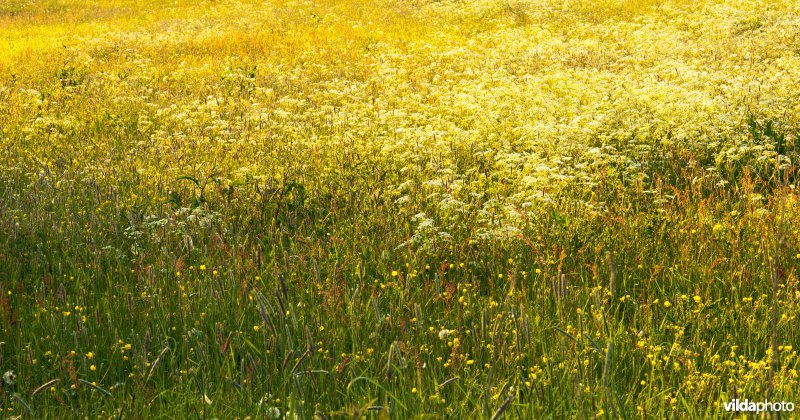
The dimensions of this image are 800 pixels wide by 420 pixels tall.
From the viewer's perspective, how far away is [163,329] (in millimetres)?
3141

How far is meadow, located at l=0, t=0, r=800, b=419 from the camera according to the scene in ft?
8.87

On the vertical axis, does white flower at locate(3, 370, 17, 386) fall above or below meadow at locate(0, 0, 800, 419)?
above

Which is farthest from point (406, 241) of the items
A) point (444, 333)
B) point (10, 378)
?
point (10, 378)

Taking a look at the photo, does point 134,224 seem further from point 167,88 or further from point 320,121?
point 167,88

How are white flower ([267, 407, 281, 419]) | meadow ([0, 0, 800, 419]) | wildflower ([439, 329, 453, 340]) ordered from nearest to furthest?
white flower ([267, 407, 281, 419]) → meadow ([0, 0, 800, 419]) → wildflower ([439, 329, 453, 340])

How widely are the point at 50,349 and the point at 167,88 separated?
983 cm

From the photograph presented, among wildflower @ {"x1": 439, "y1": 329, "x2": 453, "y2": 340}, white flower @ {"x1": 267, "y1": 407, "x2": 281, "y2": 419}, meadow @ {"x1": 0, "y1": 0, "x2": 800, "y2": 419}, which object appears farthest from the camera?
wildflower @ {"x1": 439, "y1": 329, "x2": 453, "y2": 340}

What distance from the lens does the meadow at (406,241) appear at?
270 cm

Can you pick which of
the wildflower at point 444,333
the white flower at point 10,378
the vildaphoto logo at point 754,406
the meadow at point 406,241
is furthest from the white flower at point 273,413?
the vildaphoto logo at point 754,406

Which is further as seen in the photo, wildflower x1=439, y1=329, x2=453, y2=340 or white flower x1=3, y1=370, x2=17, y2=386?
wildflower x1=439, y1=329, x2=453, y2=340

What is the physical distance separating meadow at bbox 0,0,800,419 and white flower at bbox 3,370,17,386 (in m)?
0.01

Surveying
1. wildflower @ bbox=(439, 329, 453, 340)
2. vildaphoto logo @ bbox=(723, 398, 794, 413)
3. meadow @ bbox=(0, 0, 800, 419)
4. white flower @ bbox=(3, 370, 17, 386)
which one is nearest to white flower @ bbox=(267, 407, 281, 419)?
meadow @ bbox=(0, 0, 800, 419)

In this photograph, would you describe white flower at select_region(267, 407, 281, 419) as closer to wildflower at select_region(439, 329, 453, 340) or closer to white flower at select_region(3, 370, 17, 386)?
wildflower at select_region(439, 329, 453, 340)

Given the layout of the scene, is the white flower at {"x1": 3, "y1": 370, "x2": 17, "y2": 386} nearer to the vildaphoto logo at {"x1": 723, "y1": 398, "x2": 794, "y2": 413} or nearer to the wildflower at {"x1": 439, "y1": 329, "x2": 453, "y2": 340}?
the wildflower at {"x1": 439, "y1": 329, "x2": 453, "y2": 340}
